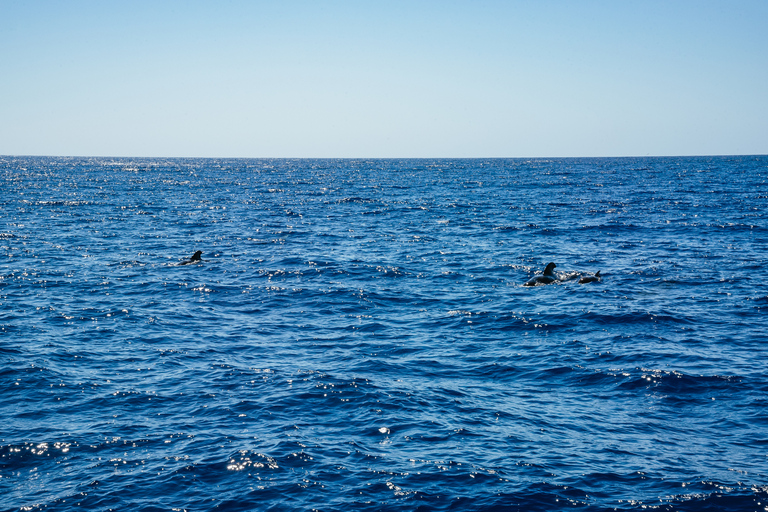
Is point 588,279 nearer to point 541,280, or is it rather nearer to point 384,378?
point 541,280

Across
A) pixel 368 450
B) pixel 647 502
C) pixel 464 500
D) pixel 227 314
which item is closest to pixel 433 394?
pixel 368 450

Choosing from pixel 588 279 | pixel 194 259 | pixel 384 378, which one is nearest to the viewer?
pixel 384 378

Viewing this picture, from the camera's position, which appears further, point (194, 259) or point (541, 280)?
point (194, 259)

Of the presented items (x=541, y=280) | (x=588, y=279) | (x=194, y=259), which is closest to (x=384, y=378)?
(x=541, y=280)

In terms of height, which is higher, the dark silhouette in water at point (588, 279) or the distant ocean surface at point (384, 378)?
the dark silhouette in water at point (588, 279)

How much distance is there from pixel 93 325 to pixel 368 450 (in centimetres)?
1494

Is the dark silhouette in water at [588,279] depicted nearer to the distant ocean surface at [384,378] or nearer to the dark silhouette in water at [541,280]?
the distant ocean surface at [384,378]

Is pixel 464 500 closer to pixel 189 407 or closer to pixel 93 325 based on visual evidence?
pixel 189 407

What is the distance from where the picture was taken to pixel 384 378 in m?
18.1

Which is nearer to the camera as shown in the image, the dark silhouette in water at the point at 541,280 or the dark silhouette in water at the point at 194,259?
the dark silhouette in water at the point at 541,280

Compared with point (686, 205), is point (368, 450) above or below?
below

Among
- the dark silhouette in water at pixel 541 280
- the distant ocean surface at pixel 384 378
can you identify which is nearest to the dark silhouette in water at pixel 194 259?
the distant ocean surface at pixel 384 378

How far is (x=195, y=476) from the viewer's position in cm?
1234

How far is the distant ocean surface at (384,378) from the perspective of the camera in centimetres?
1205
